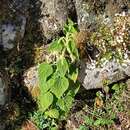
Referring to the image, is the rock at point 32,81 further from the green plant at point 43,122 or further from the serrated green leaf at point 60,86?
the serrated green leaf at point 60,86

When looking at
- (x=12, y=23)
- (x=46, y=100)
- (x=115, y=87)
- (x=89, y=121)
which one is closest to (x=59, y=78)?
(x=46, y=100)

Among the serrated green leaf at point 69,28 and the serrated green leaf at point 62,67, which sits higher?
the serrated green leaf at point 69,28

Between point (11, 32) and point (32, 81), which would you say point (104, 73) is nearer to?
point (32, 81)

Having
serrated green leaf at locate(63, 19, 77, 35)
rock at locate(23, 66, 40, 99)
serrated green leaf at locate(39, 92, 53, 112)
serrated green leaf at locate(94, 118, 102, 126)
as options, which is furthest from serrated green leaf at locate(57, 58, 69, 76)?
serrated green leaf at locate(94, 118, 102, 126)

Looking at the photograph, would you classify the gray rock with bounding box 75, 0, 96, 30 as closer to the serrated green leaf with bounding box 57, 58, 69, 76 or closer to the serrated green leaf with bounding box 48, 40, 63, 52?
the serrated green leaf with bounding box 48, 40, 63, 52

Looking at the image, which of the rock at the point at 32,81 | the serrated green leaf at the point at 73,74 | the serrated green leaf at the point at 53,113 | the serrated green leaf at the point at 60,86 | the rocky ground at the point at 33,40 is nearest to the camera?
the serrated green leaf at the point at 60,86

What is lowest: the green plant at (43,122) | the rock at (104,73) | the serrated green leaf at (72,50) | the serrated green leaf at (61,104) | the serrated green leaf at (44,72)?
the green plant at (43,122)

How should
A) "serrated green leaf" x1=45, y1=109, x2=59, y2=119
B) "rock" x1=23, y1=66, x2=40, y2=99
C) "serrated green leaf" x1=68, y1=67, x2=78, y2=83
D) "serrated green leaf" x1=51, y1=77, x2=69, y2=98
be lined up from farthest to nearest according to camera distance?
1. "rock" x1=23, y1=66, x2=40, y2=99
2. "serrated green leaf" x1=45, y1=109, x2=59, y2=119
3. "serrated green leaf" x1=68, y1=67, x2=78, y2=83
4. "serrated green leaf" x1=51, y1=77, x2=69, y2=98

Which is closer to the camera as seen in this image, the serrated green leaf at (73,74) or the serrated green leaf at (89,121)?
the serrated green leaf at (73,74)

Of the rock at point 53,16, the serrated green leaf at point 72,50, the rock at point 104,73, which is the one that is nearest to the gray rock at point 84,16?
the rock at point 53,16
